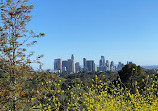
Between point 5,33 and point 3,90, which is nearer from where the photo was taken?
point 3,90

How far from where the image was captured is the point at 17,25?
5613 mm

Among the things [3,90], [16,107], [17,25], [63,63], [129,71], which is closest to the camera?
[3,90]

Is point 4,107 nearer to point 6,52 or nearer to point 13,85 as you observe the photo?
point 13,85

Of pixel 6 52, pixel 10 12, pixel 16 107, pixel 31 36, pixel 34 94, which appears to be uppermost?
pixel 10 12

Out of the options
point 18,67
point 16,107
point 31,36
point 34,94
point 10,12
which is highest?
point 10,12

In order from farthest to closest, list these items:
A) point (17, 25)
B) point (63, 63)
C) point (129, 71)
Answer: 1. point (63, 63)
2. point (129, 71)
3. point (17, 25)

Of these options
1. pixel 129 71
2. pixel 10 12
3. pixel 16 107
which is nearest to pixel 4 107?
pixel 16 107

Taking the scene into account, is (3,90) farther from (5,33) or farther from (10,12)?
(10,12)

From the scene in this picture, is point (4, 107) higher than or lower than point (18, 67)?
lower

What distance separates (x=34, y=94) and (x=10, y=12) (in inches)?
113

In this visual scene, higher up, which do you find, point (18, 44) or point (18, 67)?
point (18, 44)

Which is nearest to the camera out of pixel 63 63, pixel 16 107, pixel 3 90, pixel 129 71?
pixel 3 90

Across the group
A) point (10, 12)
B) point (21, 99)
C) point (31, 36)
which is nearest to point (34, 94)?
point (21, 99)

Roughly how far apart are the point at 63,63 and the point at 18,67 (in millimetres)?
102502
